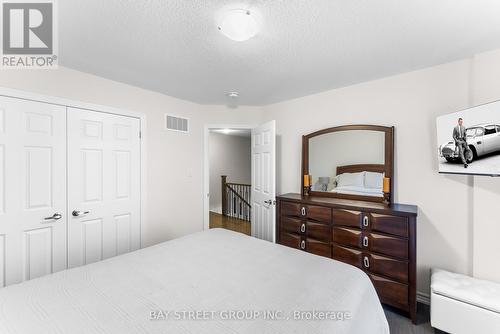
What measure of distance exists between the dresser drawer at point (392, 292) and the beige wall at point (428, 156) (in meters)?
0.47

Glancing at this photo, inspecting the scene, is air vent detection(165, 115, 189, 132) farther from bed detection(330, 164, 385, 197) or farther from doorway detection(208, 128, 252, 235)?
doorway detection(208, 128, 252, 235)

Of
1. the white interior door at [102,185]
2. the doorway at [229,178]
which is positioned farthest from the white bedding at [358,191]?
the doorway at [229,178]

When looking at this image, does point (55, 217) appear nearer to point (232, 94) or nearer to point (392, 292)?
point (232, 94)

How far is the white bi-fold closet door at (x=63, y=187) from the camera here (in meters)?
1.94

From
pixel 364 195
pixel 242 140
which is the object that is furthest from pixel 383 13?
pixel 242 140

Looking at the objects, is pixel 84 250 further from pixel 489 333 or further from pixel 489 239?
pixel 489 239

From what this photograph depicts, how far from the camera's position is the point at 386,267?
2082 millimetres

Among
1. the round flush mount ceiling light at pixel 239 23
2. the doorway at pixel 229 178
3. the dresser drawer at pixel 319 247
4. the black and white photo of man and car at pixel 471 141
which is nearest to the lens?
the round flush mount ceiling light at pixel 239 23

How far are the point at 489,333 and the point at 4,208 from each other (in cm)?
383

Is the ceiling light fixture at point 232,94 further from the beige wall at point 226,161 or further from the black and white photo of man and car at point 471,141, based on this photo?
the beige wall at point 226,161

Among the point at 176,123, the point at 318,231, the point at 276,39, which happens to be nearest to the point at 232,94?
the point at 176,123

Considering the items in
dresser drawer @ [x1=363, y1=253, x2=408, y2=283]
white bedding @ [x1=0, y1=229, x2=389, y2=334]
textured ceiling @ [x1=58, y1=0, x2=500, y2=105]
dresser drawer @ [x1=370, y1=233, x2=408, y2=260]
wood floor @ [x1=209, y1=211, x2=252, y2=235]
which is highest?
textured ceiling @ [x1=58, y1=0, x2=500, y2=105]
